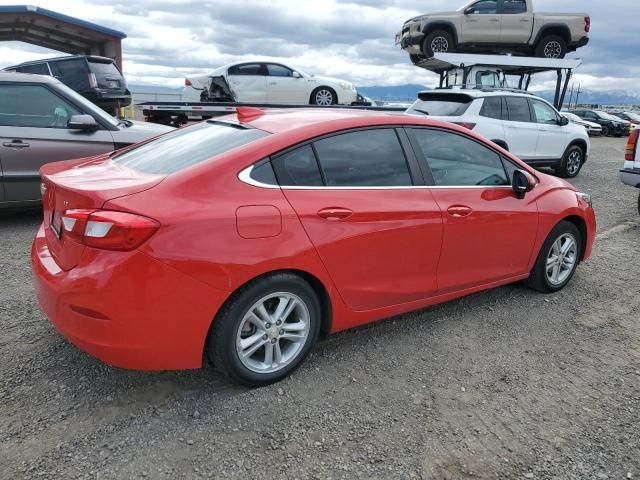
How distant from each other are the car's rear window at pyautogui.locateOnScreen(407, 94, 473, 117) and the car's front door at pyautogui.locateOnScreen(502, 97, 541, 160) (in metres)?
0.87

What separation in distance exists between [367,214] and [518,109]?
823cm

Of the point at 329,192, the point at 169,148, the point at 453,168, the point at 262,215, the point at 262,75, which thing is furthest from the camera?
the point at 262,75

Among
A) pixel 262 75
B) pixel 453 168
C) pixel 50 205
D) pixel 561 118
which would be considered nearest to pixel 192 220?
pixel 50 205

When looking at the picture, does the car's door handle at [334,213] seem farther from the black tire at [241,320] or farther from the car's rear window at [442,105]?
the car's rear window at [442,105]

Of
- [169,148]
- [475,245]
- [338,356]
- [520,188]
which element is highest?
[169,148]

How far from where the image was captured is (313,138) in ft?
9.68

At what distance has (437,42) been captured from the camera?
1430 cm

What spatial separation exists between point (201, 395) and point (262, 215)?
1.02 m

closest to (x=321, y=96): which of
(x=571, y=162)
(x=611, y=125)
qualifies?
(x=571, y=162)

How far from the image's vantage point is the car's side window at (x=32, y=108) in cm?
566

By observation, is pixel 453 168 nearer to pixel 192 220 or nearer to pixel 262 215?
pixel 262 215

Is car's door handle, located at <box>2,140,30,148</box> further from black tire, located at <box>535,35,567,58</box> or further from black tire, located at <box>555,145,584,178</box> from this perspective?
black tire, located at <box>535,35,567,58</box>

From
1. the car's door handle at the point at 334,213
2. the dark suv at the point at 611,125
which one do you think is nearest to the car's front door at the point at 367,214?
the car's door handle at the point at 334,213

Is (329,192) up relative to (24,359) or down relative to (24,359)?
up
